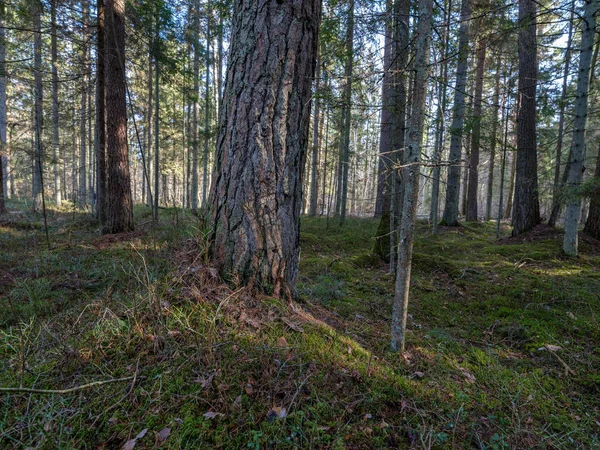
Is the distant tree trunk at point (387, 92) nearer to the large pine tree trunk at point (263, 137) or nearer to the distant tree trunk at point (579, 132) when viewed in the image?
the large pine tree trunk at point (263, 137)

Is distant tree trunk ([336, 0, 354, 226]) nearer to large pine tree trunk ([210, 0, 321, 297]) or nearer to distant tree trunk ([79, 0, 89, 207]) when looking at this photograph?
large pine tree trunk ([210, 0, 321, 297])

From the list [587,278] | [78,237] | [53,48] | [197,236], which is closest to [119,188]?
[78,237]

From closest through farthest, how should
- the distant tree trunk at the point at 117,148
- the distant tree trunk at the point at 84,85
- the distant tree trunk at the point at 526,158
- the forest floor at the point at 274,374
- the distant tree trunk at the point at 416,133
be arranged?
the forest floor at the point at 274,374, the distant tree trunk at the point at 416,133, the distant tree trunk at the point at 84,85, the distant tree trunk at the point at 117,148, the distant tree trunk at the point at 526,158

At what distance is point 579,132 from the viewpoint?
625 cm

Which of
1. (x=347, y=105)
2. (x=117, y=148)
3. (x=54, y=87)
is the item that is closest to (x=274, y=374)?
(x=347, y=105)

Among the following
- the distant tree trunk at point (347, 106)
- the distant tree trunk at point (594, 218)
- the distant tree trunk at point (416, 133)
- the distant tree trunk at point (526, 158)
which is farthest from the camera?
the distant tree trunk at point (526, 158)

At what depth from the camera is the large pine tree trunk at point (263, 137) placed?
2.26m

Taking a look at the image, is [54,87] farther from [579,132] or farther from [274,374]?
[579,132]

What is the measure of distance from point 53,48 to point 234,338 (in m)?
18.0

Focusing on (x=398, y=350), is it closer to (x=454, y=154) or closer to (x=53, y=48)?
(x=454, y=154)

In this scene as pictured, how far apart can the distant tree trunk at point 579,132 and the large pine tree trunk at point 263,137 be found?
664 centimetres

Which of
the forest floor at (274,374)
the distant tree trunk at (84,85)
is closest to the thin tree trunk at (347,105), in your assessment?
the forest floor at (274,374)

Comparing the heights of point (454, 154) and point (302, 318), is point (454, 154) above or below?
above

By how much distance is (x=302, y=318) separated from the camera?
7.73 ft
